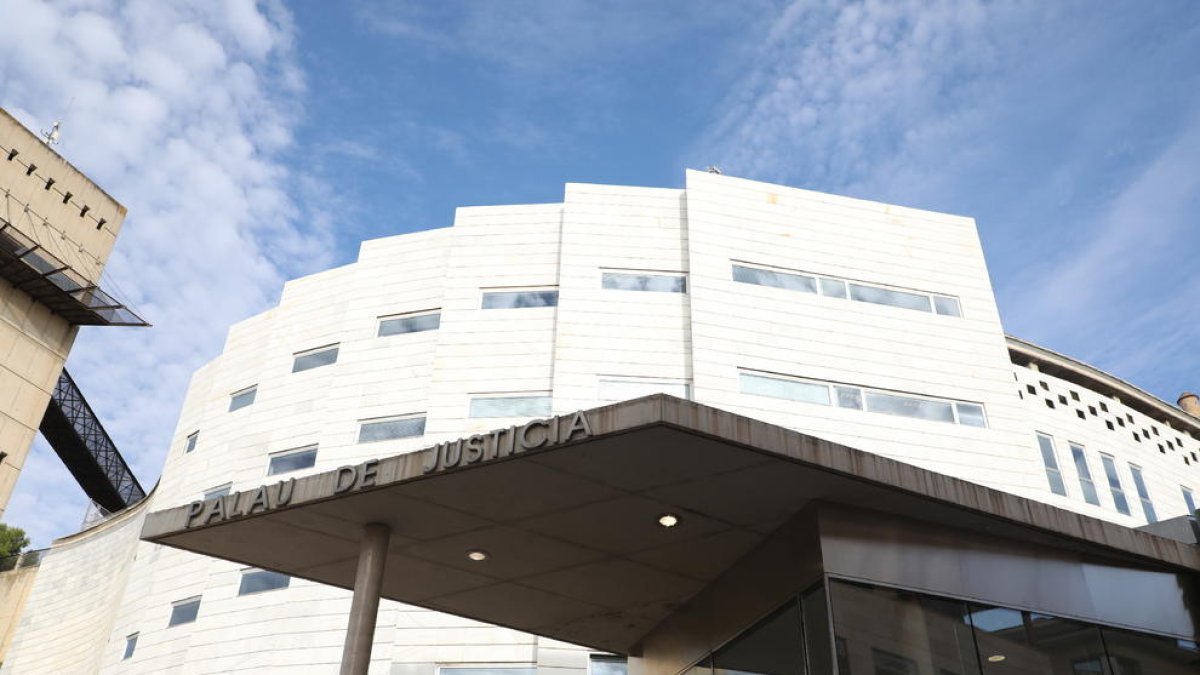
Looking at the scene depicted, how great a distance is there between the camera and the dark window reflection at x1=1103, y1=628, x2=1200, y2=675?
13.3m

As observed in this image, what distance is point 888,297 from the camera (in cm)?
3456

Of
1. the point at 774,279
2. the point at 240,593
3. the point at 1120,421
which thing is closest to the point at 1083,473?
the point at 1120,421

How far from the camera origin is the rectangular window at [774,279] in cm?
3356

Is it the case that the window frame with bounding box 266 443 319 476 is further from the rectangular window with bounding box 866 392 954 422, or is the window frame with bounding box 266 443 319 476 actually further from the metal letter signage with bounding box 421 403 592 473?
the metal letter signage with bounding box 421 403 592 473

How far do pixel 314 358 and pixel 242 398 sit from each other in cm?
396

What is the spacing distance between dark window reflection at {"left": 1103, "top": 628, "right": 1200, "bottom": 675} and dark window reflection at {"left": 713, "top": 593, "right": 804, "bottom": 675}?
4.56 metres

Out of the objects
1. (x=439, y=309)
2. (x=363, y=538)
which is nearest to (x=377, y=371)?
(x=439, y=309)

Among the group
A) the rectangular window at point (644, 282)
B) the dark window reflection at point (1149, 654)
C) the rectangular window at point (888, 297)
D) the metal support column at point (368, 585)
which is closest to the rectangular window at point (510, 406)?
the rectangular window at point (644, 282)

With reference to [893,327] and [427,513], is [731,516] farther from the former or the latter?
[893,327]

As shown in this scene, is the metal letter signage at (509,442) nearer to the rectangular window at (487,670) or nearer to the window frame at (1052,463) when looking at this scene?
the rectangular window at (487,670)

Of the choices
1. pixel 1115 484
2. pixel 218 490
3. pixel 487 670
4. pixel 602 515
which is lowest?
pixel 602 515

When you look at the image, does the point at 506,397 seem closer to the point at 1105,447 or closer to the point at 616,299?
the point at 616,299

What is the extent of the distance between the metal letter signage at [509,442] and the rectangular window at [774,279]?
22.5 m

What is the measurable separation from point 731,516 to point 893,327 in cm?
2250
